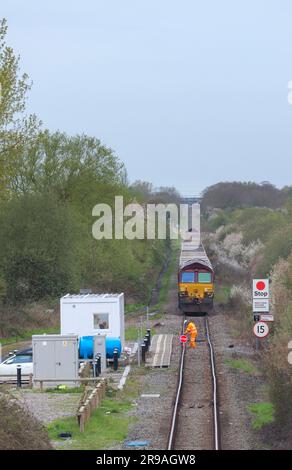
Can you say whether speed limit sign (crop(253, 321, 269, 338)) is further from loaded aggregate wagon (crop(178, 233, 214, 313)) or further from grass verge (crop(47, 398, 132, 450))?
loaded aggregate wagon (crop(178, 233, 214, 313))

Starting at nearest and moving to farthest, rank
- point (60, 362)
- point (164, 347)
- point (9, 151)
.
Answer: point (9, 151)
point (60, 362)
point (164, 347)

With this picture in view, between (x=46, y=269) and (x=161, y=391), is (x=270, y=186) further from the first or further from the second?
(x=161, y=391)

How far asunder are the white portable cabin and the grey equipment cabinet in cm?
460

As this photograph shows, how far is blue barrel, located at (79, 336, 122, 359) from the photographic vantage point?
3098cm

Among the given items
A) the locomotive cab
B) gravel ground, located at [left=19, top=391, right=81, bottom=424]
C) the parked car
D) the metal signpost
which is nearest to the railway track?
the metal signpost

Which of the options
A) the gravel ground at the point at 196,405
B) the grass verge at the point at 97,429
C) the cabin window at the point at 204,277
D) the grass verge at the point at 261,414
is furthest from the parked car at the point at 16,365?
the cabin window at the point at 204,277

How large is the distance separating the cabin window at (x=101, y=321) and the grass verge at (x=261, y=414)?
31.9ft

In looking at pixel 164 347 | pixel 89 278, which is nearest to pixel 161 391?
pixel 164 347

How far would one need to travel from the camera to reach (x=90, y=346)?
30.9m

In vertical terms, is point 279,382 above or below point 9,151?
below

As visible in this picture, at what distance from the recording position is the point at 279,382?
65.5 ft

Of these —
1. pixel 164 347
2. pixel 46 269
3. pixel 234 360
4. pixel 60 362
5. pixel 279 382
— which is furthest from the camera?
pixel 46 269

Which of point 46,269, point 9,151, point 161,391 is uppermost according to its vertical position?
point 9,151
